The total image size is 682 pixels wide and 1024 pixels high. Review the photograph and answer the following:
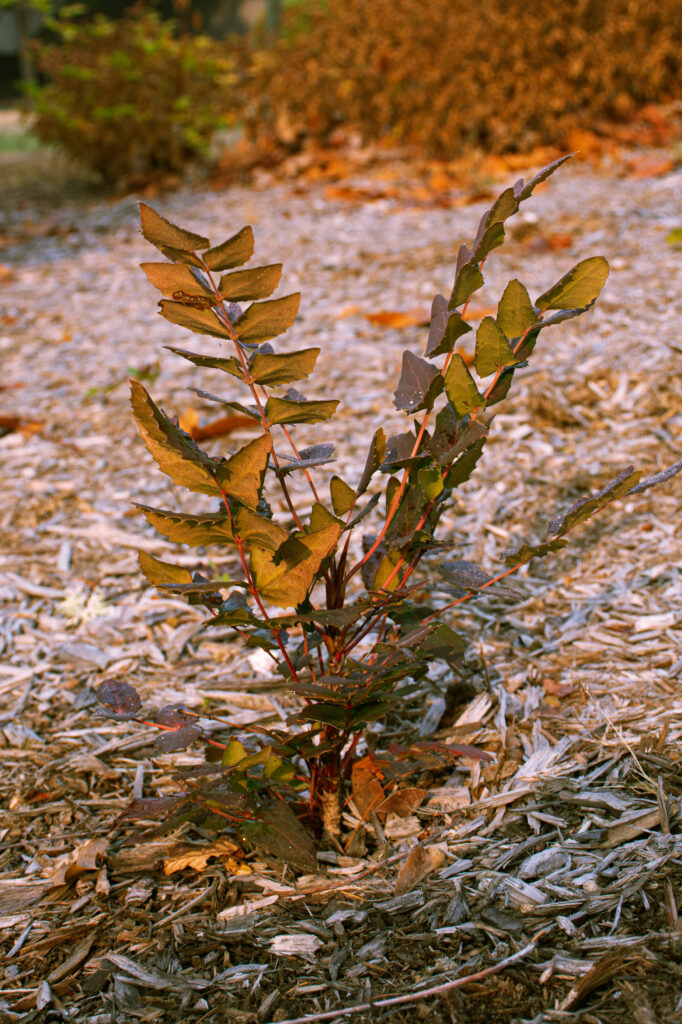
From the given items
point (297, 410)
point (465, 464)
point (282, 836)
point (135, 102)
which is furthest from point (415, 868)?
point (135, 102)

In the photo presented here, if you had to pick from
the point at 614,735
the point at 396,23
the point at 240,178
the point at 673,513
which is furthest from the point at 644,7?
the point at 614,735

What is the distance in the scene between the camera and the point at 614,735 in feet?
5.57

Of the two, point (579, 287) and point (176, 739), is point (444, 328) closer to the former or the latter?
point (579, 287)

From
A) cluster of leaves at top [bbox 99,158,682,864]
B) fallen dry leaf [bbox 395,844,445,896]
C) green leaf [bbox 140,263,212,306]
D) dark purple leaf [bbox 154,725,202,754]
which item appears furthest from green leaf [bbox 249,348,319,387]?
fallen dry leaf [bbox 395,844,445,896]

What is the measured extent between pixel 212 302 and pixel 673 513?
5.38 ft

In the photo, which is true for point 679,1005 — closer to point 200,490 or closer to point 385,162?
point 200,490

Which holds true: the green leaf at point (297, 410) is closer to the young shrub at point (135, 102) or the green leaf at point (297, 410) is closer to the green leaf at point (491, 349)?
the green leaf at point (491, 349)

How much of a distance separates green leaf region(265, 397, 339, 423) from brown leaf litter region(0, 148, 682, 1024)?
401mm

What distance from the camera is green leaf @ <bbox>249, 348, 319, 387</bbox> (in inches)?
49.5

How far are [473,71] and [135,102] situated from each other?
9.66 ft

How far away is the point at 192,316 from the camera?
1225mm

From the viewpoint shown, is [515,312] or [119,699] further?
[119,699]

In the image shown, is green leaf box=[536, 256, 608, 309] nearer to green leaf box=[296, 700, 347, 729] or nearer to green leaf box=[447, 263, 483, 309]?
green leaf box=[447, 263, 483, 309]

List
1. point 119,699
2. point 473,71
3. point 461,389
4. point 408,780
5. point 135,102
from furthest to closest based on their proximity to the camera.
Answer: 1. point 135,102
2. point 473,71
3. point 408,780
4. point 119,699
5. point 461,389
